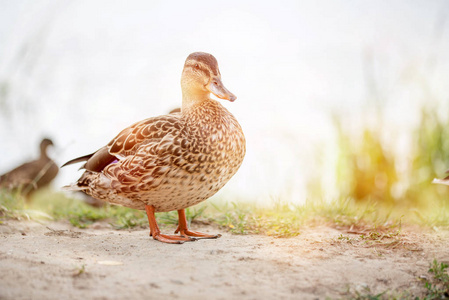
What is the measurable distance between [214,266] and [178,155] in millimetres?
1073

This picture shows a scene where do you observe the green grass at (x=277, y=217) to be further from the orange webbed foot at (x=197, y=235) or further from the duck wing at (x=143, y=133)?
the duck wing at (x=143, y=133)

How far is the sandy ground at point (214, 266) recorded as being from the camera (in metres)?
2.72

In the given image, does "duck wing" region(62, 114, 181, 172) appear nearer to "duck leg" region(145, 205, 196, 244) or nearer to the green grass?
"duck leg" region(145, 205, 196, 244)

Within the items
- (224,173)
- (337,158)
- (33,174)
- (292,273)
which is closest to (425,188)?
(337,158)

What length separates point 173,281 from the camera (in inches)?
112

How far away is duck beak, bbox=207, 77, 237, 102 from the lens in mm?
3998

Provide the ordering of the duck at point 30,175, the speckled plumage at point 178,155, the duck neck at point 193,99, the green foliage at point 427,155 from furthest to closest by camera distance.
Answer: the duck at point 30,175 < the green foliage at point 427,155 < the duck neck at point 193,99 < the speckled plumage at point 178,155

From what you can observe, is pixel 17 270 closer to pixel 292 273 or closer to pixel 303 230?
pixel 292 273

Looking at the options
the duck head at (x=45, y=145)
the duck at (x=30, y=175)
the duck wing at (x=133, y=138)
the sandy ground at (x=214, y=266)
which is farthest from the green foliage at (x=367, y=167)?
the duck head at (x=45, y=145)

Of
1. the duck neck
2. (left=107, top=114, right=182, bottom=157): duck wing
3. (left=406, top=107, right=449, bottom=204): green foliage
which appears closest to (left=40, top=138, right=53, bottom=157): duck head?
(left=107, top=114, right=182, bottom=157): duck wing

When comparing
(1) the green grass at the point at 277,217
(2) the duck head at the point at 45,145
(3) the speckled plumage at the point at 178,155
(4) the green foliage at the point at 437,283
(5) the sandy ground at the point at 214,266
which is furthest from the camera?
(2) the duck head at the point at 45,145

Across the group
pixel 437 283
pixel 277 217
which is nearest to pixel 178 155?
pixel 277 217

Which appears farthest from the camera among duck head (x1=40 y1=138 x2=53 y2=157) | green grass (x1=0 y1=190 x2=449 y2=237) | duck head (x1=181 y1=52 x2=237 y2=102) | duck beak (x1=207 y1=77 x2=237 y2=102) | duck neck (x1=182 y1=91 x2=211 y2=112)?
duck head (x1=40 y1=138 x2=53 y2=157)

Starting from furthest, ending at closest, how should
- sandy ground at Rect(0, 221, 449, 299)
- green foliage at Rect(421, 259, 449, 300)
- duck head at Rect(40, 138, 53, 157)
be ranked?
1. duck head at Rect(40, 138, 53, 157)
2. green foliage at Rect(421, 259, 449, 300)
3. sandy ground at Rect(0, 221, 449, 299)
